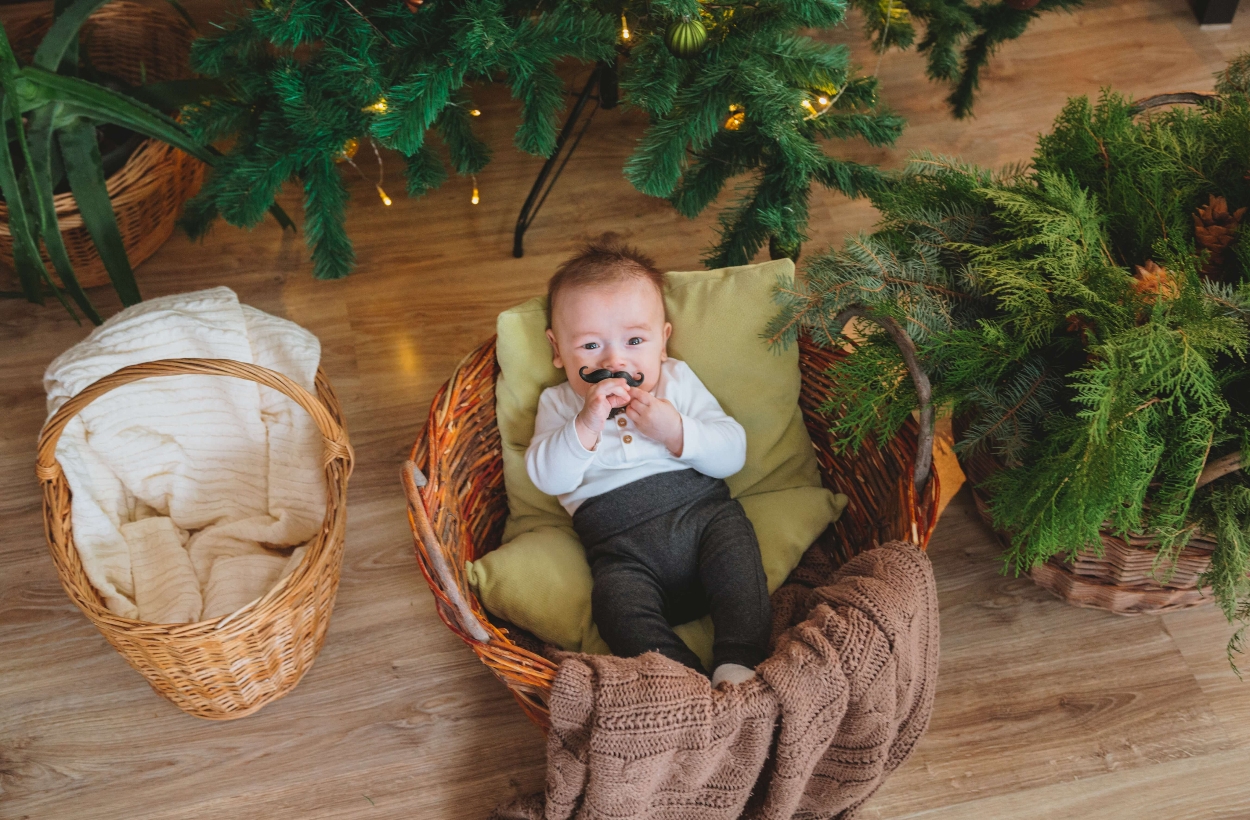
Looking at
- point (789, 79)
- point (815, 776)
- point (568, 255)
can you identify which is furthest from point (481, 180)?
point (815, 776)

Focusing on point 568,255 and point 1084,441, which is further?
point 568,255

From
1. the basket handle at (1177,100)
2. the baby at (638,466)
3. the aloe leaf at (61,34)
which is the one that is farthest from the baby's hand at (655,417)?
the aloe leaf at (61,34)

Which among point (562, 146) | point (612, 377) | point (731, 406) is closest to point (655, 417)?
point (612, 377)

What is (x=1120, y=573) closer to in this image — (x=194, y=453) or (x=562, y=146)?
(x=562, y=146)

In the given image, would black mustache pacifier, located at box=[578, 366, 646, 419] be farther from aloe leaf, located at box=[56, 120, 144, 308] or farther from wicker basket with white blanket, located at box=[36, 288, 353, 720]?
aloe leaf, located at box=[56, 120, 144, 308]

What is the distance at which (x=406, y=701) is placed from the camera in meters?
1.39

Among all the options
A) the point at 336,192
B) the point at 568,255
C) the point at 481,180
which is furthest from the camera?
the point at 481,180

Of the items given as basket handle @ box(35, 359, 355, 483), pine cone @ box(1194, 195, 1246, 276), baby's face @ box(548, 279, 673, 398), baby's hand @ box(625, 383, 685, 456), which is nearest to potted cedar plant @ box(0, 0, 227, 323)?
basket handle @ box(35, 359, 355, 483)

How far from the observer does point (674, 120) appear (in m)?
1.28

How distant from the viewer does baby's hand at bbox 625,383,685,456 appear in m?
1.29

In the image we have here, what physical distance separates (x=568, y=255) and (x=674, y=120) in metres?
0.60

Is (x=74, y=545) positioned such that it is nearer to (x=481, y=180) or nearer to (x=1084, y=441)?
(x=481, y=180)

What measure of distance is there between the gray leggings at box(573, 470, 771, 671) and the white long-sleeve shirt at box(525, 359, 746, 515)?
20mm

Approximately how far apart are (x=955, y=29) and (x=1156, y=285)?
890mm
